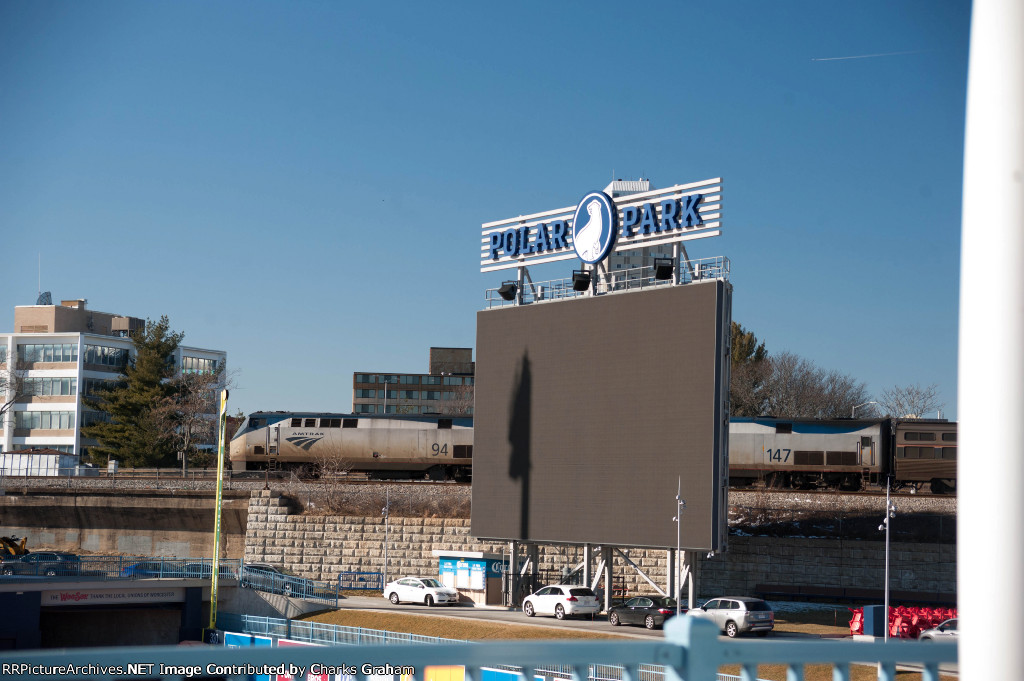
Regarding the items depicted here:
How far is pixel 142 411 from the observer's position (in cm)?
8644

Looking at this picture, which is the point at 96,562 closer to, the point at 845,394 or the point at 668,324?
the point at 668,324

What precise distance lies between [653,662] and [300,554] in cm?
5430

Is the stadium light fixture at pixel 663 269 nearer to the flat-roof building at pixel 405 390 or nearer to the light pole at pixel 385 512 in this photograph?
the light pole at pixel 385 512

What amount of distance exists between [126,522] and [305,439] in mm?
11642

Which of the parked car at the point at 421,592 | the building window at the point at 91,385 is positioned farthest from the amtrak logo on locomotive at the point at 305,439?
the building window at the point at 91,385

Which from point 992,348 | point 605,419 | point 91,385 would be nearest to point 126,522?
Result: point 605,419

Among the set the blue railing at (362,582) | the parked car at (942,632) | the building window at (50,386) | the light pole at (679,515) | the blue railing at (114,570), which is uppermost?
the building window at (50,386)

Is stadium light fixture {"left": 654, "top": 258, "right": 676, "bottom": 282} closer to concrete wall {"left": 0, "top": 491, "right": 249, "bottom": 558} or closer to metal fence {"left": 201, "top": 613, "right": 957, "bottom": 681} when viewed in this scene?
concrete wall {"left": 0, "top": 491, "right": 249, "bottom": 558}

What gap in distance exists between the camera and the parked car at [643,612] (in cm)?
3859

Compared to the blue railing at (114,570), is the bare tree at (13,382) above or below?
above

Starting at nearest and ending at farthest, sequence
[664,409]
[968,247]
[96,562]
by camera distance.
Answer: [968,247] → [664,409] → [96,562]

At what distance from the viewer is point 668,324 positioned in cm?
3944

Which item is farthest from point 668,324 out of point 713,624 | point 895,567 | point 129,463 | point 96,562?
point 129,463

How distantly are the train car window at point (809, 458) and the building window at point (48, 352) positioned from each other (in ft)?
235
